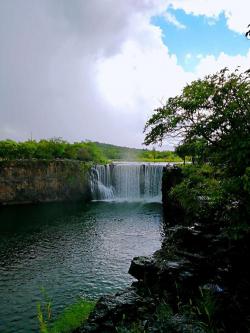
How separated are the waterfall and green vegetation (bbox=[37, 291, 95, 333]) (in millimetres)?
35422

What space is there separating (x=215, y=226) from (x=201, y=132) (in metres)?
7.93

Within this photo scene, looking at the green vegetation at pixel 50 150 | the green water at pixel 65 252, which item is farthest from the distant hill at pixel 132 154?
the green water at pixel 65 252

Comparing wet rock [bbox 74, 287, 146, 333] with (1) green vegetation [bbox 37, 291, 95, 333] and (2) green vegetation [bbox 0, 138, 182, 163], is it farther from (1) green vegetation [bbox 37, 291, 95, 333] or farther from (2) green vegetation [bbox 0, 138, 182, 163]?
(2) green vegetation [bbox 0, 138, 182, 163]

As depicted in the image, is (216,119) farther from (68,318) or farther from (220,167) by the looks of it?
(68,318)

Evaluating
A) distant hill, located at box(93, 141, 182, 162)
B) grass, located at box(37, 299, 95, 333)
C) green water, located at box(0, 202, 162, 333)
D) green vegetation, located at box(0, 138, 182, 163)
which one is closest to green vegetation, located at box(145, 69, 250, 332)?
grass, located at box(37, 299, 95, 333)

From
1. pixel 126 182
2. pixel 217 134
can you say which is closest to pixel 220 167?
pixel 217 134

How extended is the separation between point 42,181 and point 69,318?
38.2 metres

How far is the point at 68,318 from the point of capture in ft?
44.5

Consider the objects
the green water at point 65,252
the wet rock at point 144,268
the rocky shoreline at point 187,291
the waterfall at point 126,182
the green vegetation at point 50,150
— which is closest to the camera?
the rocky shoreline at point 187,291

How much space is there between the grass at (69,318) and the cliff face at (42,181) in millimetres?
36020

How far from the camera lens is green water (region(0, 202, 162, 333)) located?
53.7 feet

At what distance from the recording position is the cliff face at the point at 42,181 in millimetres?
48531

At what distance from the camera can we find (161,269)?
560 inches

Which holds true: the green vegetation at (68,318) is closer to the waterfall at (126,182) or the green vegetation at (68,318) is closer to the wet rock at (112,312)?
the wet rock at (112,312)
